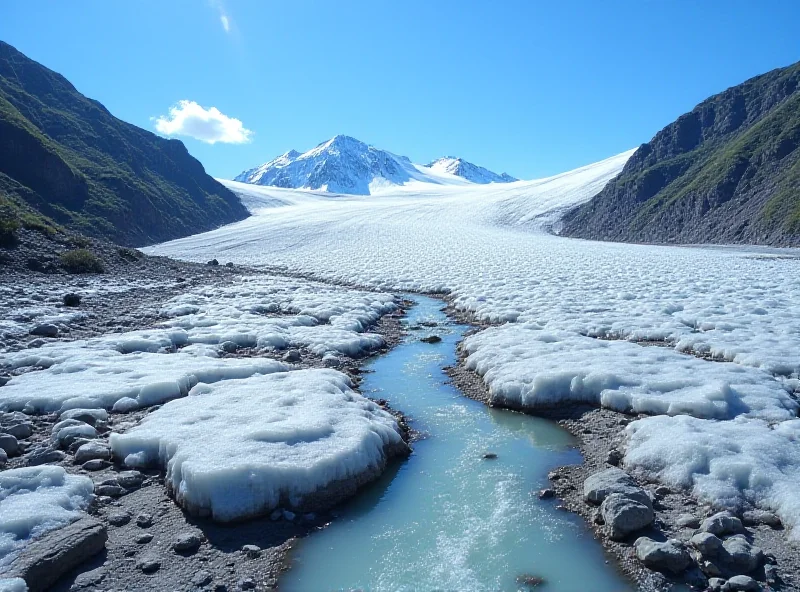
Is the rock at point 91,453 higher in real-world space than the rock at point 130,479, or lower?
higher

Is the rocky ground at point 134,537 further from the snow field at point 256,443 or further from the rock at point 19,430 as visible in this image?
the snow field at point 256,443

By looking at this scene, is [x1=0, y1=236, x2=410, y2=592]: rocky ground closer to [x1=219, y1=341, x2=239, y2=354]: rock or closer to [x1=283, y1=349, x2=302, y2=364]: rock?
[x1=283, y1=349, x2=302, y2=364]: rock

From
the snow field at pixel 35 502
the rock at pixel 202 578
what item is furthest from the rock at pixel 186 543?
the snow field at pixel 35 502

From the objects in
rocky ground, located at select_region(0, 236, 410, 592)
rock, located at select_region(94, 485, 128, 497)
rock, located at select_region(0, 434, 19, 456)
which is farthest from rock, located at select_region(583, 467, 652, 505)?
rock, located at select_region(0, 434, 19, 456)

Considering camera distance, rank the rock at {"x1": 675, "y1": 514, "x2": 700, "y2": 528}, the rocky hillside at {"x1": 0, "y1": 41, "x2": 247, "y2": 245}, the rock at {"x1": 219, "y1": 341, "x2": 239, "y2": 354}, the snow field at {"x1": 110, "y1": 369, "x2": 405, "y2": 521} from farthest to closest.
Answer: the rocky hillside at {"x1": 0, "y1": 41, "x2": 247, "y2": 245} → the rock at {"x1": 219, "y1": 341, "x2": 239, "y2": 354} → the snow field at {"x1": 110, "y1": 369, "x2": 405, "y2": 521} → the rock at {"x1": 675, "y1": 514, "x2": 700, "y2": 528}

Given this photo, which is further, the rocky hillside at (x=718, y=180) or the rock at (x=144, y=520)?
the rocky hillside at (x=718, y=180)

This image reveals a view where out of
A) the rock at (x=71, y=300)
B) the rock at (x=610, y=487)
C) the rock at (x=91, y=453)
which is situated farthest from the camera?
the rock at (x=71, y=300)

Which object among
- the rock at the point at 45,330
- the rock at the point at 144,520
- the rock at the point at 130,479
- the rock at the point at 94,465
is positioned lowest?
the rock at the point at 144,520

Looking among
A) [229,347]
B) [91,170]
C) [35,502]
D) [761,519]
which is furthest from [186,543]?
[91,170]
